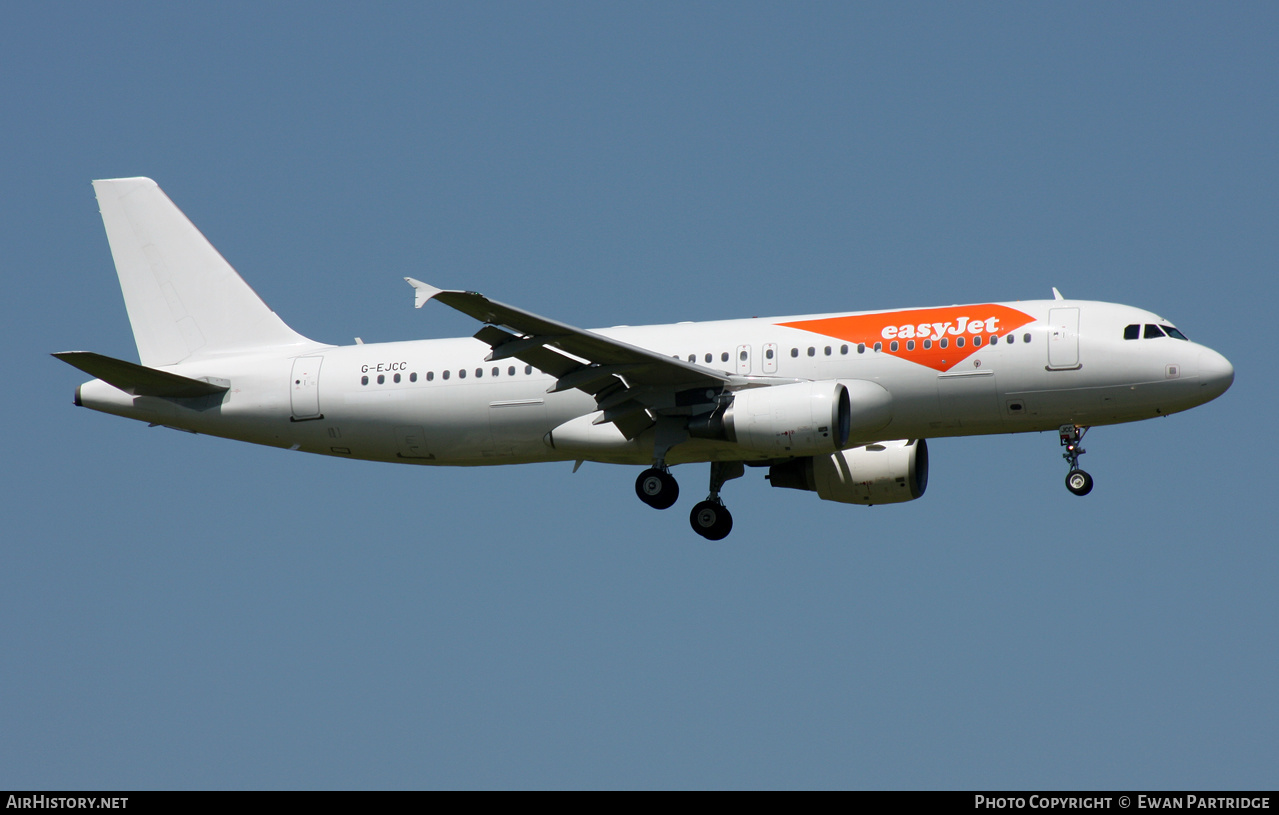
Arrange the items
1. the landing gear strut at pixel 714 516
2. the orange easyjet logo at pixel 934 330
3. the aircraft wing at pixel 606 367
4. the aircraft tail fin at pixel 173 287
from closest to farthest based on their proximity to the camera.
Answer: the aircraft wing at pixel 606 367, the orange easyjet logo at pixel 934 330, the landing gear strut at pixel 714 516, the aircraft tail fin at pixel 173 287

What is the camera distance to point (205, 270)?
38750 mm

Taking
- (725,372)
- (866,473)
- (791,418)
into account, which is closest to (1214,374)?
(866,473)

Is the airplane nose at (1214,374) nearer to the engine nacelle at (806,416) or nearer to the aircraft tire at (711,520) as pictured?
the engine nacelle at (806,416)

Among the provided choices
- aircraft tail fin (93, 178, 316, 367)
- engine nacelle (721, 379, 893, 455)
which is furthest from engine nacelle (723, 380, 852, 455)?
aircraft tail fin (93, 178, 316, 367)

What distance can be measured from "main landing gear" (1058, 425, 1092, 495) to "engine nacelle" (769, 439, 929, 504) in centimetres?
424

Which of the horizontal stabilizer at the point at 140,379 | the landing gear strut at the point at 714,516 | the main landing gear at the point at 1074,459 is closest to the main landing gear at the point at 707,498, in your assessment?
the landing gear strut at the point at 714,516

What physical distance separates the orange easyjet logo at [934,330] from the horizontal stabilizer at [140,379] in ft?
48.2

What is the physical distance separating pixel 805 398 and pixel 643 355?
346 centimetres

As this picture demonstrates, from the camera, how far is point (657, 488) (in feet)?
111

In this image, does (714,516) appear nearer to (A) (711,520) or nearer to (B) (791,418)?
(A) (711,520)

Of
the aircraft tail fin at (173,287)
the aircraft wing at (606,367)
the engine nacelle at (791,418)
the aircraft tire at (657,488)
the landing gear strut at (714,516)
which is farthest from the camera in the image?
the aircraft tail fin at (173,287)

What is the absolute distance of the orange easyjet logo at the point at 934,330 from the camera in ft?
→ 104

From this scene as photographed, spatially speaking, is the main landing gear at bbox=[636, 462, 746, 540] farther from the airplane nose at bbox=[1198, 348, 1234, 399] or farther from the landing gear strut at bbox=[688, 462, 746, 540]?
the airplane nose at bbox=[1198, 348, 1234, 399]
